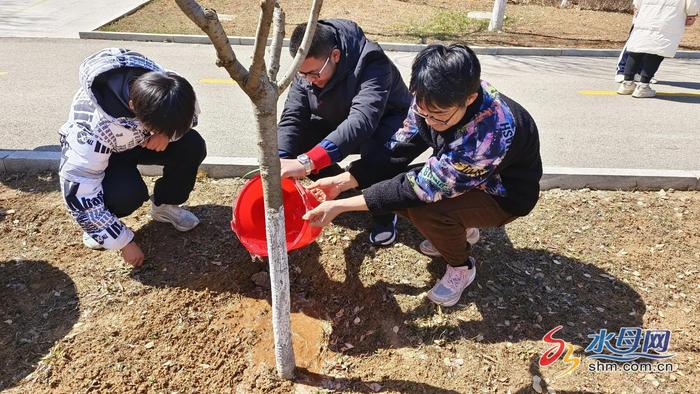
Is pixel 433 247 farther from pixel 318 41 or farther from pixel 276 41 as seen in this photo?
pixel 276 41

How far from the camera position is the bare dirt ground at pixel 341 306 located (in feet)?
7.23

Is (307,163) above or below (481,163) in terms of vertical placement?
below

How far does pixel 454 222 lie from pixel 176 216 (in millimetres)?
1651

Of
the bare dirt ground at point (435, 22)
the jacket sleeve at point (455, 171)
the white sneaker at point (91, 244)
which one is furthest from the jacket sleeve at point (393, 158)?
the bare dirt ground at point (435, 22)

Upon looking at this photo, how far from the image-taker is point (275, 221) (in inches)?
71.4

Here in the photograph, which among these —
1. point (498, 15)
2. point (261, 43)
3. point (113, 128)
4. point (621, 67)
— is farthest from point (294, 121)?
point (498, 15)

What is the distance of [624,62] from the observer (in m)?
6.77

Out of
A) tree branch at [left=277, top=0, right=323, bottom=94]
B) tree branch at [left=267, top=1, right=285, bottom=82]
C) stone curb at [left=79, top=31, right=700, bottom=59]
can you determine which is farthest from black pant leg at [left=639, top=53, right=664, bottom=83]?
tree branch at [left=267, top=1, right=285, bottom=82]

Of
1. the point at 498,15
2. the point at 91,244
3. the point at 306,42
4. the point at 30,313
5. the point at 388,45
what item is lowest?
the point at 30,313

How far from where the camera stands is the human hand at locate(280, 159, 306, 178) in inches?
94.5

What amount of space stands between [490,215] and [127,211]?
1894 mm

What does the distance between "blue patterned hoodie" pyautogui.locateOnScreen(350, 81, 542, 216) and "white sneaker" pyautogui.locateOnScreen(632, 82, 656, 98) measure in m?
5.02

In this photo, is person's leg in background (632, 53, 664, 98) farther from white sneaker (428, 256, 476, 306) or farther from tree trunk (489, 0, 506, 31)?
white sneaker (428, 256, 476, 306)

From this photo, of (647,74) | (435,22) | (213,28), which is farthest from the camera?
(435,22)
